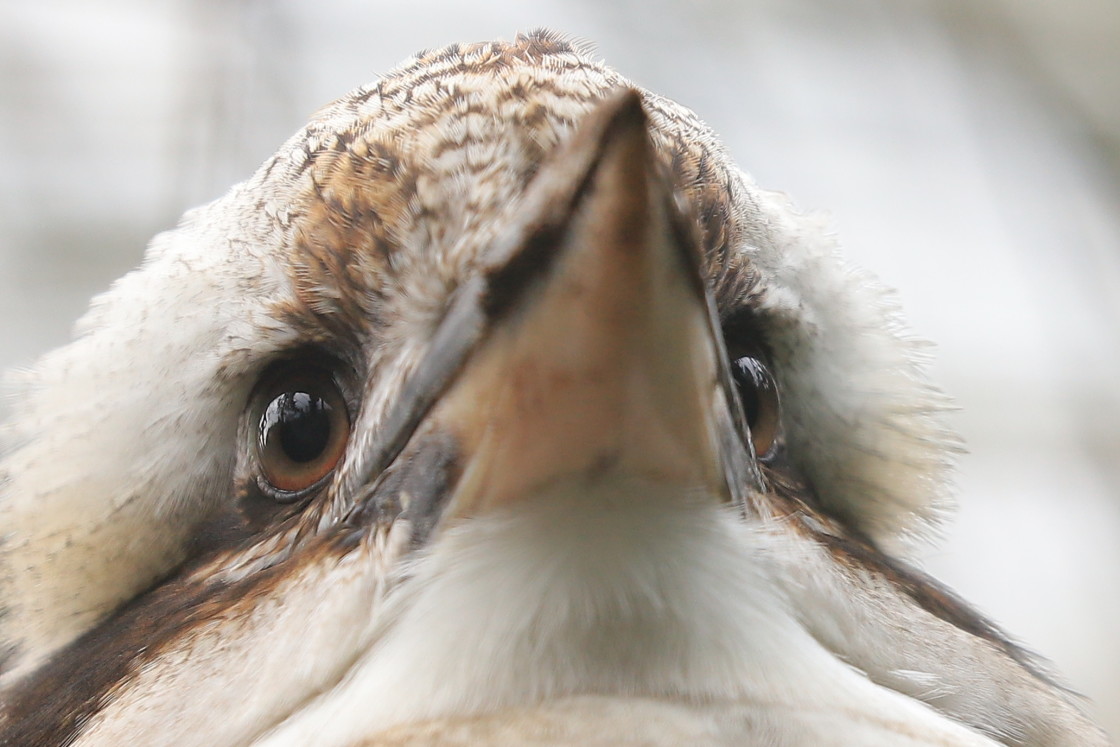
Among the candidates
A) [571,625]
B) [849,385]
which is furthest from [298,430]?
[849,385]

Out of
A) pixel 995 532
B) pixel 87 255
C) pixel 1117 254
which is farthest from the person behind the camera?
pixel 1117 254

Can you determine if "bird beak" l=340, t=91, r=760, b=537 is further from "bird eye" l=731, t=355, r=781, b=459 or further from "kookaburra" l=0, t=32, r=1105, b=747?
"bird eye" l=731, t=355, r=781, b=459

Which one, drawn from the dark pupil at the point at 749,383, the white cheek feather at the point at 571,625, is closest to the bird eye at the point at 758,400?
the dark pupil at the point at 749,383

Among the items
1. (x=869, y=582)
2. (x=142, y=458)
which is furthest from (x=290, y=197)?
(x=869, y=582)

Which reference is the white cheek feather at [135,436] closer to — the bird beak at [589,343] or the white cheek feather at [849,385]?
the bird beak at [589,343]

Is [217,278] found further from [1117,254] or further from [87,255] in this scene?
[1117,254]

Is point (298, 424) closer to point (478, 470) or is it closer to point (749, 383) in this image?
point (478, 470)

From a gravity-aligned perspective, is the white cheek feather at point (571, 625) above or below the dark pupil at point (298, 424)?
below
